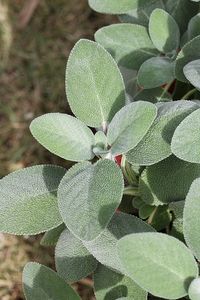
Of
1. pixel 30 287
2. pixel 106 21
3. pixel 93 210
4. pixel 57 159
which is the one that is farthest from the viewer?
pixel 106 21

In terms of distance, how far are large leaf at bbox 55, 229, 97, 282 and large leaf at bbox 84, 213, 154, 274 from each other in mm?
67

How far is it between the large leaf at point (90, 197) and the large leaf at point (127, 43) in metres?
0.29

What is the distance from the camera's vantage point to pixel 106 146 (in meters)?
0.77

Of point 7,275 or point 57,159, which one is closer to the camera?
point 7,275

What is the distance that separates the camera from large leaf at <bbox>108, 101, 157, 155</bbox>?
2.30ft

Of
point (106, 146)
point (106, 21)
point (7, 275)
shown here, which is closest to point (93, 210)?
point (106, 146)

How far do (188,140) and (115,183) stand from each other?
0.10 metres

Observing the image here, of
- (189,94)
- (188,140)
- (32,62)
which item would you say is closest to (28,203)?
(188,140)

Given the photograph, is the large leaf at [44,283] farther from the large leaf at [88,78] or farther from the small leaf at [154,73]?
the small leaf at [154,73]

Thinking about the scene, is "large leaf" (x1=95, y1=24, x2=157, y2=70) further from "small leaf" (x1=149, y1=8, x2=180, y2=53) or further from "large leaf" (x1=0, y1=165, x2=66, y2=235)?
"large leaf" (x1=0, y1=165, x2=66, y2=235)

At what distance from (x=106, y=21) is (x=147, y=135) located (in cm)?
97

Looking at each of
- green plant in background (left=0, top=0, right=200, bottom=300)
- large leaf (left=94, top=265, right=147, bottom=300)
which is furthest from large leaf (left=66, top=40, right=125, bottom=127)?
large leaf (left=94, top=265, right=147, bottom=300)

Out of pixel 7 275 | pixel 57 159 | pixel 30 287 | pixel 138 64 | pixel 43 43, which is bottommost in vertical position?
pixel 7 275

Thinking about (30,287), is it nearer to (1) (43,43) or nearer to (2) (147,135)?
(2) (147,135)
